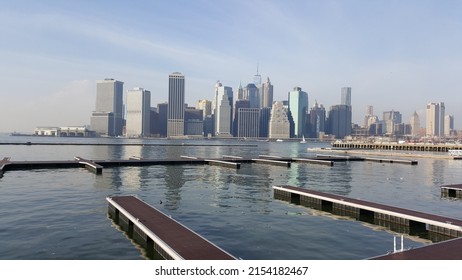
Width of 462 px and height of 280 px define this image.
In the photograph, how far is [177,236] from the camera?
20781 millimetres

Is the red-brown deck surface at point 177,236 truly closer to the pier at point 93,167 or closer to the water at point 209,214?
the water at point 209,214

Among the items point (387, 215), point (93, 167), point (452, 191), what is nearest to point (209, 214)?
point (387, 215)

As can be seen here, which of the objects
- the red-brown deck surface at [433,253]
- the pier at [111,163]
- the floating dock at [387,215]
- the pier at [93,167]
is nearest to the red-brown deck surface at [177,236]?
the red-brown deck surface at [433,253]

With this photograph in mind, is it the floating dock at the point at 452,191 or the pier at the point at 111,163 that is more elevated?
the pier at the point at 111,163

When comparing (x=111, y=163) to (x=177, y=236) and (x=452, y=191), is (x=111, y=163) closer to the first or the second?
(x=177, y=236)

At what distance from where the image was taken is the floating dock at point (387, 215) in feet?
83.1

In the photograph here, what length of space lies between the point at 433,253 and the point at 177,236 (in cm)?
1354

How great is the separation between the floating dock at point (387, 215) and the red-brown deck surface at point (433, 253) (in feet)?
18.0

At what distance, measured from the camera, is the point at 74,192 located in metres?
40.4

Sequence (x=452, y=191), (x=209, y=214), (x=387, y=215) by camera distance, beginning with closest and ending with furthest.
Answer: (x=387, y=215) → (x=209, y=214) → (x=452, y=191)

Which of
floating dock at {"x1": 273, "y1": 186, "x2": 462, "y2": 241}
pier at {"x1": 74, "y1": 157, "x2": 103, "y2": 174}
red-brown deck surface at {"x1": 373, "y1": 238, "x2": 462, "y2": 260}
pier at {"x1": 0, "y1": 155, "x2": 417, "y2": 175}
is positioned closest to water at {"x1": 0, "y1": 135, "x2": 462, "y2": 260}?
floating dock at {"x1": 273, "y1": 186, "x2": 462, "y2": 241}
